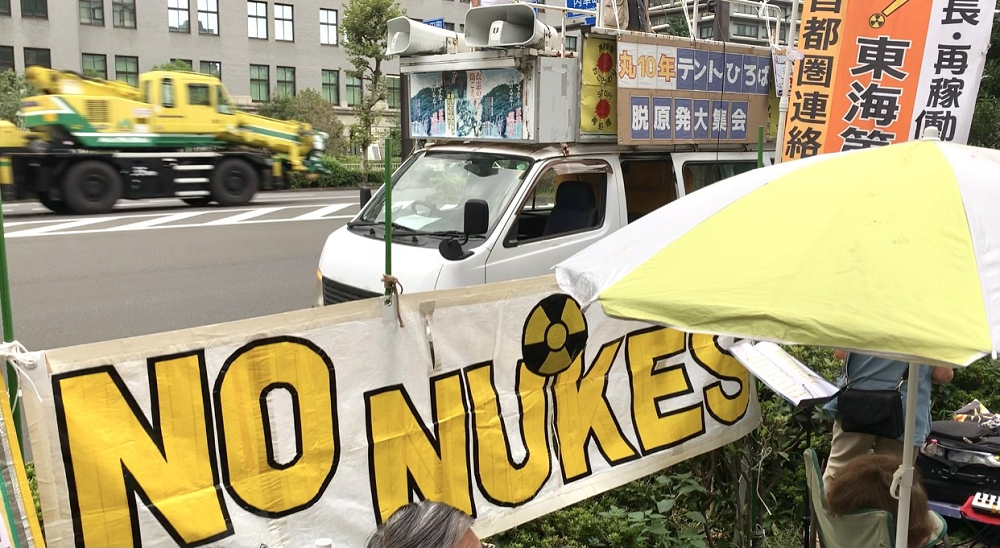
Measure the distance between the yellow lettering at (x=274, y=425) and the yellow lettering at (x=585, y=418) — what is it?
112 cm

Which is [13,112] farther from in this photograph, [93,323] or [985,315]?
[985,315]

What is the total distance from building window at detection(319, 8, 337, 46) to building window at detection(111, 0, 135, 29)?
31.6 ft

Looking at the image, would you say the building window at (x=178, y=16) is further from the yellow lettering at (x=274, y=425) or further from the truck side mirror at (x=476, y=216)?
the yellow lettering at (x=274, y=425)

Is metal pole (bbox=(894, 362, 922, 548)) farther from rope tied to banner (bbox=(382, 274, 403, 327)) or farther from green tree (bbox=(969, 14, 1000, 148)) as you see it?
green tree (bbox=(969, 14, 1000, 148))

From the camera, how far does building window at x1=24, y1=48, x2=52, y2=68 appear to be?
39.5 meters

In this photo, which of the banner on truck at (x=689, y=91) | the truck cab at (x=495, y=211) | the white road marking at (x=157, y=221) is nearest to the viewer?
the truck cab at (x=495, y=211)

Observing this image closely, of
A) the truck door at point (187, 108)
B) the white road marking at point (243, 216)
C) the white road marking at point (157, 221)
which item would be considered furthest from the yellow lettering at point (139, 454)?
the truck door at point (187, 108)

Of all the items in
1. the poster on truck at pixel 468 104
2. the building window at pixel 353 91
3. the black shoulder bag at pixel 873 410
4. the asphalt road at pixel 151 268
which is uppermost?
the building window at pixel 353 91

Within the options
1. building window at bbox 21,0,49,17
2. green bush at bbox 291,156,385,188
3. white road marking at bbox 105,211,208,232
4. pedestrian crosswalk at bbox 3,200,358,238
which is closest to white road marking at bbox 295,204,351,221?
pedestrian crosswalk at bbox 3,200,358,238

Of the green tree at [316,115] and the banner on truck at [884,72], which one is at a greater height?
the banner on truck at [884,72]

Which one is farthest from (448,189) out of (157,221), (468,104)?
(157,221)

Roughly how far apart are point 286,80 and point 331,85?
2604 millimetres

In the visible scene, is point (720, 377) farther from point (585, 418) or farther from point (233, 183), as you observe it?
point (233, 183)

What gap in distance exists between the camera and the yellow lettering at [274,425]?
2719mm
